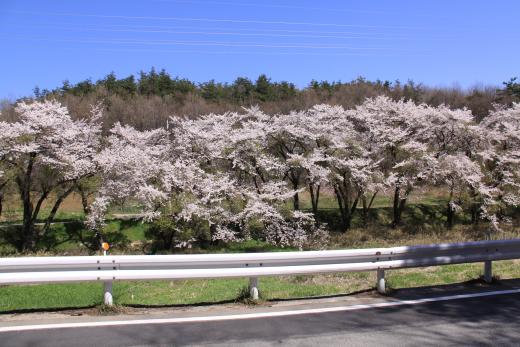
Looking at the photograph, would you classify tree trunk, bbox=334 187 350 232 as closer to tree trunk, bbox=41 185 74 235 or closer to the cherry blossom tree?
the cherry blossom tree

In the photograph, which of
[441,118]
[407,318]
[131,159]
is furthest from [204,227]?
[407,318]

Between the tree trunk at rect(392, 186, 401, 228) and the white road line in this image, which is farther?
the tree trunk at rect(392, 186, 401, 228)

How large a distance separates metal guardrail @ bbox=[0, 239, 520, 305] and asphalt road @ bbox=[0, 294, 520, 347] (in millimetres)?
756

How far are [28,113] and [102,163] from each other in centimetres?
415

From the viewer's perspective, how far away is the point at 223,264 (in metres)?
6.71

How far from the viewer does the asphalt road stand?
527cm

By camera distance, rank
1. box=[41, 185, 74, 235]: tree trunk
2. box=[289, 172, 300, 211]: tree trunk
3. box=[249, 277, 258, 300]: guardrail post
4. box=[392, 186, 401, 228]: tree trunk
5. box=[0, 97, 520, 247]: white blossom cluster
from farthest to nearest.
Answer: box=[392, 186, 401, 228]: tree trunk, box=[289, 172, 300, 211]: tree trunk, box=[41, 185, 74, 235]: tree trunk, box=[0, 97, 520, 247]: white blossom cluster, box=[249, 277, 258, 300]: guardrail post

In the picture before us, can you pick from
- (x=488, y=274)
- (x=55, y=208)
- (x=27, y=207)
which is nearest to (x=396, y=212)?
(x=55, y=208)

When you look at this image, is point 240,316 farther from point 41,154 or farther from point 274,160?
point 41,154

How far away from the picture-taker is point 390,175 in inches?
1078

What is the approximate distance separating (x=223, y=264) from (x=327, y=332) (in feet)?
5.61

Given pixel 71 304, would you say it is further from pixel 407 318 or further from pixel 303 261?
pixel 407 318

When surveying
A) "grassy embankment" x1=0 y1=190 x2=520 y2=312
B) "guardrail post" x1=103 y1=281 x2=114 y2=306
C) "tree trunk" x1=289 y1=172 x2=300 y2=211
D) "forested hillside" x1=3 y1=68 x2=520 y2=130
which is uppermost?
"forested hillside" x1=3 y1=68 x2=520 y2=130

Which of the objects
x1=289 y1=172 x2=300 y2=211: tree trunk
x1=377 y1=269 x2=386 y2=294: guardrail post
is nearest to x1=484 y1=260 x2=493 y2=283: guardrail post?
x1=377 y1=269 x2=386 y2=294: guardrail post
